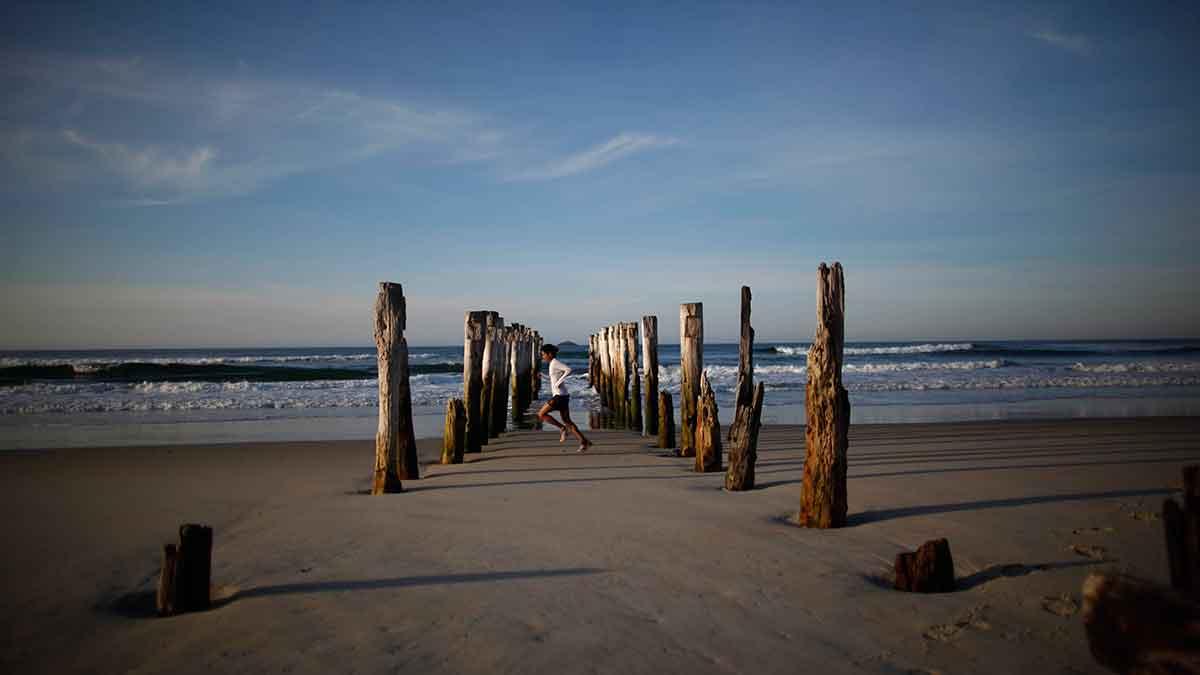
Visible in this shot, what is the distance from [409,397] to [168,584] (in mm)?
4020

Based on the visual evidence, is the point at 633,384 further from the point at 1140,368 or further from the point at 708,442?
the point at 1140,368

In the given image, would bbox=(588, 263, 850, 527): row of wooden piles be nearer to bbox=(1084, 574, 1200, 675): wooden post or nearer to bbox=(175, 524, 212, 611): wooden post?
bbox=(1084, 574, 1200, 675): wooden post

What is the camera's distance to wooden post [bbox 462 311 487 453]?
441 inches

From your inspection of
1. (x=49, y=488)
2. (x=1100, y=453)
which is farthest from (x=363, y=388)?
(x=1100, y=453)

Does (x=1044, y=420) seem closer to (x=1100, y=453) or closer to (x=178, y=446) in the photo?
(x=1100, y=453)

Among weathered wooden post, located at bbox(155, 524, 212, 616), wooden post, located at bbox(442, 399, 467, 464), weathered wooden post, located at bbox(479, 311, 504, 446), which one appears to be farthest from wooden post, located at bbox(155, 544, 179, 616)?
weathered wooden post, located at bbox(479, 311, 504, 446)

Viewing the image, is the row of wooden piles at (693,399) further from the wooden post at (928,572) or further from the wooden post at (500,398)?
the wooden post at (500,398)

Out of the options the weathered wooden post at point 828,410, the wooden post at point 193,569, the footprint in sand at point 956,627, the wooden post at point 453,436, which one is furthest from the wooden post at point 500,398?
the footprint in sand at point 956,627

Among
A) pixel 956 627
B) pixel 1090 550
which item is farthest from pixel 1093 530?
pixel 956 627

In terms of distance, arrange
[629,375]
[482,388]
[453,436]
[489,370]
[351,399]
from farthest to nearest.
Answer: [351,399] → [629,375] → [489,370] → [482,388] → [453,436]

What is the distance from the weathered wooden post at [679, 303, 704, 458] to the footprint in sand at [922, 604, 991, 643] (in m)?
6.20

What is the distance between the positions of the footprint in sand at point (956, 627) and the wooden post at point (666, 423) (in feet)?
23.5

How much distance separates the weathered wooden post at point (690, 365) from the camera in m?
9.92

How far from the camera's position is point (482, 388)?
1282 cm
